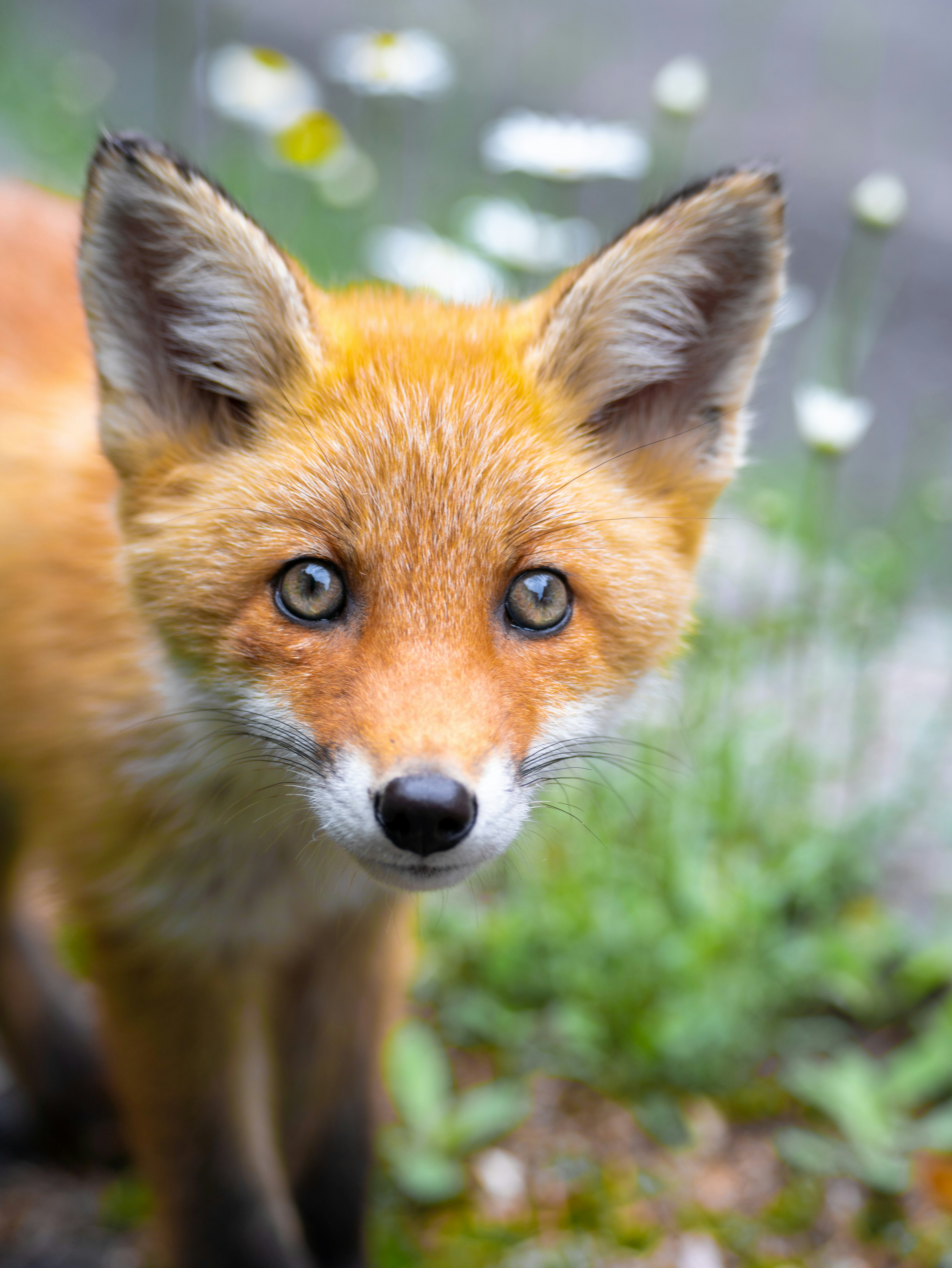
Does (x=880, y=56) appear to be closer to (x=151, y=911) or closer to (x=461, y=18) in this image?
(x=461, y=18)

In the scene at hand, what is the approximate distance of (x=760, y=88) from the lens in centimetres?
1005

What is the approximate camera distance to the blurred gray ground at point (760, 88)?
7375 millimetres

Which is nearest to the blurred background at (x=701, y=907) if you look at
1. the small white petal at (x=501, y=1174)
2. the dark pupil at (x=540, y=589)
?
the small white petal at (x=501, y=1174)

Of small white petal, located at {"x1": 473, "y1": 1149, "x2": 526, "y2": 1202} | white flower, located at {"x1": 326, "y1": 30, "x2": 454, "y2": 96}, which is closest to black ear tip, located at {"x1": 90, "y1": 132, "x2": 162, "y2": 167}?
white flower, located at {"x1": 326, "y1": 30, "x2": 454, "y2": 96}

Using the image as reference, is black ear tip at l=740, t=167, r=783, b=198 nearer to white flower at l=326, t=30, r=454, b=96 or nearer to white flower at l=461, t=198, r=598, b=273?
white flower at l=461, t=198, r=598, b=273

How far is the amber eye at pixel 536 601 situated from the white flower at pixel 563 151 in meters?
2.05

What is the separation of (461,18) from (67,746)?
738 centimetres

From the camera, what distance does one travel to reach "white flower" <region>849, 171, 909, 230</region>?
3.17 m

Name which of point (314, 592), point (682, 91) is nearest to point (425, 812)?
point (314, 592)

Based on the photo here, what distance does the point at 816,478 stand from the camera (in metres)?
4.38

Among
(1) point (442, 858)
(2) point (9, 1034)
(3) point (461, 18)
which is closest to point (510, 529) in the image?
(1) point (442, 858)

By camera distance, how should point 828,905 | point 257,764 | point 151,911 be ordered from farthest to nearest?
1. point 828,905
2. point 151,911
3. point 257,764

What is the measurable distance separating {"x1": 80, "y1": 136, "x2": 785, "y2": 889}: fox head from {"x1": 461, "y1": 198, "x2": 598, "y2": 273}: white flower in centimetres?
159

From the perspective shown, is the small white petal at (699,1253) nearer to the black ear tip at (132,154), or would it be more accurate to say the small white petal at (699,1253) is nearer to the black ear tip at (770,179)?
the black ear tip at (770,179)
